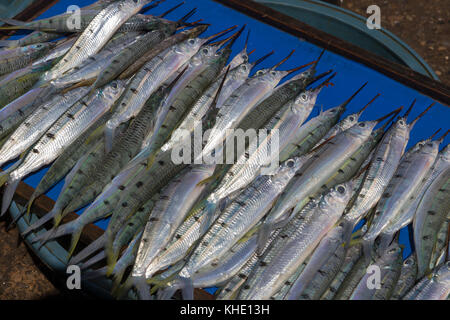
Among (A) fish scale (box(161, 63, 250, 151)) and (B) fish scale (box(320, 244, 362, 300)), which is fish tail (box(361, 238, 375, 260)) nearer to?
(B) fish scale (box(320, 244, 362, 300))

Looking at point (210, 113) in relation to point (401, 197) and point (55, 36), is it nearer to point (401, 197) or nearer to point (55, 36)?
point (401, 197)

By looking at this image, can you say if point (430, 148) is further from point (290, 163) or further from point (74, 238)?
point (74, 238)

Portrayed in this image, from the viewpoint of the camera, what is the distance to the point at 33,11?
362 cm

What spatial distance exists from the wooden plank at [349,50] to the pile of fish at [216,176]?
0.67ft

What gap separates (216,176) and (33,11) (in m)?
2.44

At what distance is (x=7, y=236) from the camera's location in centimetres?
384

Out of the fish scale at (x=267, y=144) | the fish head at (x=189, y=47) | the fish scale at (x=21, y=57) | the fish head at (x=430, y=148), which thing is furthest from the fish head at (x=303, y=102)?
the fish scale at (x=21, y=57)

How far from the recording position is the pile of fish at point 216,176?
2.20 m

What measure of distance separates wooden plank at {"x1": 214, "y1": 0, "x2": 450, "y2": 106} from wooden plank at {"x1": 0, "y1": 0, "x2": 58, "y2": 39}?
151cm

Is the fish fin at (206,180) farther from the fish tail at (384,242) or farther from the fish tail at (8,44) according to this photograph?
the fish tail at (8,44)

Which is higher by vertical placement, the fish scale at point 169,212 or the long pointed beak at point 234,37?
the long pointed beak at point 234,37

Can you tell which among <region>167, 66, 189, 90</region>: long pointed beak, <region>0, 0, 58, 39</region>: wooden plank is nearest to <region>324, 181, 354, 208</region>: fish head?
<region>167, 66, 189, 90</region>: long pointed beak
